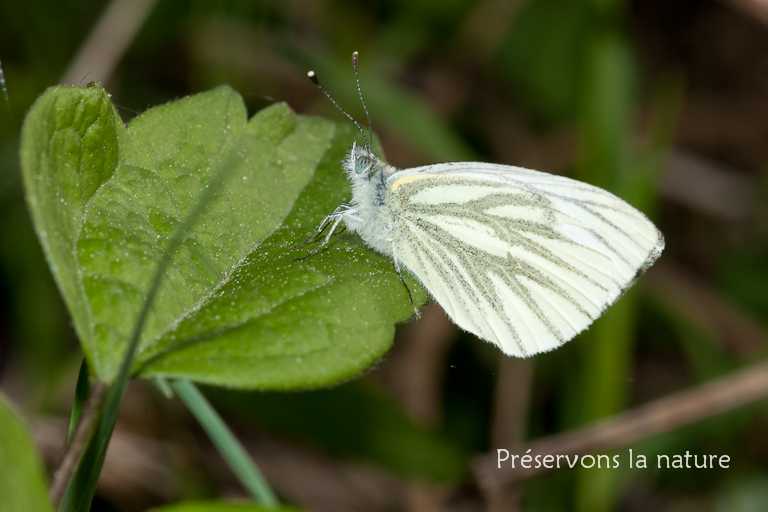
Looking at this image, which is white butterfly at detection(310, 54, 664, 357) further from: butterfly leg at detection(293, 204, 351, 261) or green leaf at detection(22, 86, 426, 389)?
green leaf at detection(22, 86, 426, 389)

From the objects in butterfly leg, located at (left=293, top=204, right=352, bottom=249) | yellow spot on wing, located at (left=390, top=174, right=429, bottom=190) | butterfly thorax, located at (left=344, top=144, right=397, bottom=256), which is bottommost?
butterfly leg, located at (left=293, top=204, right=352, bottom=249)

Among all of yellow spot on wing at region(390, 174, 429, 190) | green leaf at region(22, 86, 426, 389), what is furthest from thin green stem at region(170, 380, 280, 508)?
yellow spot on wing at region(390, 174, 429, 190)

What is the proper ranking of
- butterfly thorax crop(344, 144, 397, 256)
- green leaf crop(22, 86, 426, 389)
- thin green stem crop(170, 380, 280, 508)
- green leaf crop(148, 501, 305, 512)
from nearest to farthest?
green leaf crop(148, 501, 305, 512) → green leaf crop(22, 86, 426, 389) → thin green stem crop(170, 380, 280, 508) → butterfly thorax crop(344, 144, 397, 256)

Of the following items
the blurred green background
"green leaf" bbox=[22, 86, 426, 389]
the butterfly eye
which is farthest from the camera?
the blurred green background

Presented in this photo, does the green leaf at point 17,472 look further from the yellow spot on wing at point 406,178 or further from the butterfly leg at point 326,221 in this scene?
the yellow spot on wing at point 406,178

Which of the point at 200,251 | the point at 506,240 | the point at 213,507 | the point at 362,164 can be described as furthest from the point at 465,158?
the point at 213,507

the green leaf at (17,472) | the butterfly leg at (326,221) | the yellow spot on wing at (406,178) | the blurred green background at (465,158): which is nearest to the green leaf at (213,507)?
the green leaf at (17,472)
